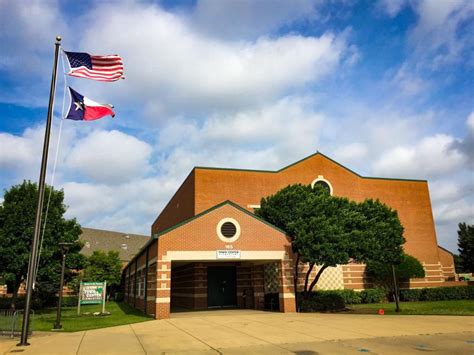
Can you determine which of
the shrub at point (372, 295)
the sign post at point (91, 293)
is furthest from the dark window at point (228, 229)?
the shrub at point (372, 295)

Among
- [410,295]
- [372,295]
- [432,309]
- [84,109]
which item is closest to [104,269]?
[372,295]

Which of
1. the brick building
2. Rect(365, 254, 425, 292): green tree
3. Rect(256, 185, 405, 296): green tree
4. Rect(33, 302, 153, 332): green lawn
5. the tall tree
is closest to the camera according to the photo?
Rect(33, 302, 153, 332): green lawn

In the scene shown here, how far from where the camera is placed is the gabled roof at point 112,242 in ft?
223

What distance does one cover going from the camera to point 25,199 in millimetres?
29078

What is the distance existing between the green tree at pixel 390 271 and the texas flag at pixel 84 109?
84.9 feet

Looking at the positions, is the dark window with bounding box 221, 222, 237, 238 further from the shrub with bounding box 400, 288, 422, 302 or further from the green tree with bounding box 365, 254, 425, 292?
the shrub with bounding box 400, 288, 422, 302

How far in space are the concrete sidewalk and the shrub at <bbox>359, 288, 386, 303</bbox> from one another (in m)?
16.7

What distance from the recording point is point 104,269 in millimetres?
52875

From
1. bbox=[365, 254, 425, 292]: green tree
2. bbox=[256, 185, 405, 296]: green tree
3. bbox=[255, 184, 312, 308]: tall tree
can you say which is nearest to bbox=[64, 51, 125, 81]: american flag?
bbox=[256, 185, 405, 296]: green tree

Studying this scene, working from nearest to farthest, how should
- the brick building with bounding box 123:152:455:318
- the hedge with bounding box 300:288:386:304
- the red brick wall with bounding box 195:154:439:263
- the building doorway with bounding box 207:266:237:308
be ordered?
the brick building with bounding box 123:152:455:318
the building doorway with bounding box 207:266:237:308
the hedge with bounding box 300:288:386:304
the red brick wall with bounding box 195:154:439:263

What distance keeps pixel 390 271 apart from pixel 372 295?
99.3 inches

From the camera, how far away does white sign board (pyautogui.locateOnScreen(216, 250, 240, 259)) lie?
22031mm

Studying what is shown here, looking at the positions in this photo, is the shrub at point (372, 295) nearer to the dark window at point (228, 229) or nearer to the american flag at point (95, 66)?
the dark window at point (228, 229)

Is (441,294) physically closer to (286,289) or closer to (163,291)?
(286,289)
